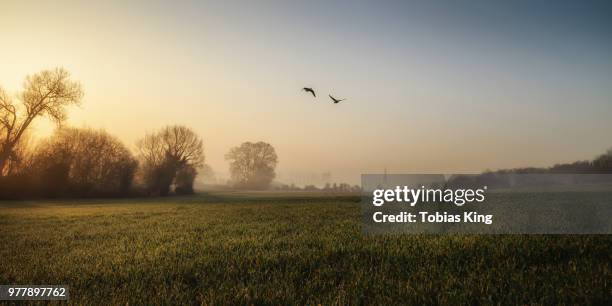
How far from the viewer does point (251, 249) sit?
7.25 metres

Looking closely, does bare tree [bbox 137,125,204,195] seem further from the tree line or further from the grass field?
the grass field

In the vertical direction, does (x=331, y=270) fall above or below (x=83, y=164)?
below

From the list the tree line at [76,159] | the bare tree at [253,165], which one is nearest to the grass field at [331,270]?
the tree line at [76,159]

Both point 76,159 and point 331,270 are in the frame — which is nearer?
point 331,270

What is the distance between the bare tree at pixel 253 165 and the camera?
8638 cm

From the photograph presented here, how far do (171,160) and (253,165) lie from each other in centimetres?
2880

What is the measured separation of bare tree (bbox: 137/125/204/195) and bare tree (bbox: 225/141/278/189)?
69.7 feet

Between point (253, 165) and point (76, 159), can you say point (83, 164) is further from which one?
point (253, 165)

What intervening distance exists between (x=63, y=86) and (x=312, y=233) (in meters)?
45.6

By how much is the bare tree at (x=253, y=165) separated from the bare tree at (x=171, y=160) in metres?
21.3

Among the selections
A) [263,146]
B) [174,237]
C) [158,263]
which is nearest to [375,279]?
[158,263]

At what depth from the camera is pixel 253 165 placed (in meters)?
87.8

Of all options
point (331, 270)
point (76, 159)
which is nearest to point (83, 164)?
point (76, 159)

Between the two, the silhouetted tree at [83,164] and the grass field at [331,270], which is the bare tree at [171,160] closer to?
the silhouetted tree at [83,164]
